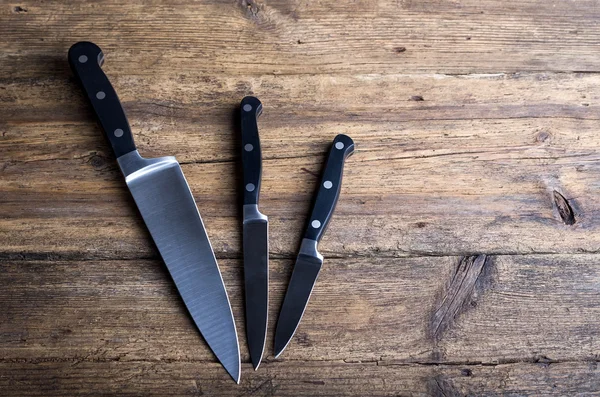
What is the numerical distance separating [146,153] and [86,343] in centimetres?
38

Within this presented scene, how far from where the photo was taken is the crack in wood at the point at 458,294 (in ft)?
3.95

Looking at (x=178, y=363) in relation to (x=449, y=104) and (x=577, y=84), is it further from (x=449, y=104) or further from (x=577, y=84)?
(x=577, y=84)

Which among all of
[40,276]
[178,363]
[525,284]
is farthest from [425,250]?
[40,276]

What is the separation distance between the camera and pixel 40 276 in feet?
3.98

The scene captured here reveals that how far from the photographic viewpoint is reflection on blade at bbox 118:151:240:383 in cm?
116

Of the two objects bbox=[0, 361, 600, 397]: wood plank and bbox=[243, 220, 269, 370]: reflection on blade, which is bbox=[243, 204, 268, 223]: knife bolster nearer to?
bbox=[243, 220, 269, 370]: reflection on blade

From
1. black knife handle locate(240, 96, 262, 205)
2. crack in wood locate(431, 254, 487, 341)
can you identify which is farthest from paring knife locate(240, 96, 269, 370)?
crack in wood locate(431, 254, 487, 341)

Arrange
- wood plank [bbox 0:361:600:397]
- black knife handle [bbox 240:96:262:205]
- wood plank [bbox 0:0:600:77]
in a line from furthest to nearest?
wood plank [bbox 0:0:600:77] < black knife handle [bbox 240:96:262:205] < wood plank [bbox 0:361:600:397]

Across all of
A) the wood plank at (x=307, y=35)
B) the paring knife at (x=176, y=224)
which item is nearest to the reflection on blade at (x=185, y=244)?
the paring knife at (x=176, y=224)

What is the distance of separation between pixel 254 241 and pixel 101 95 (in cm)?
41

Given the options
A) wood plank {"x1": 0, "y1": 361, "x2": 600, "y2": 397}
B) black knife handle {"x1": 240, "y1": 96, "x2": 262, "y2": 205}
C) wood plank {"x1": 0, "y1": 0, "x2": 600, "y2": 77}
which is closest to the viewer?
wood plank {"x1": 0, "y1": 361, "x2": 600, "y2": 397}

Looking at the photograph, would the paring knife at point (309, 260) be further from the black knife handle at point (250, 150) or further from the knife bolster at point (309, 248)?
the black knife handle at point (250, 150)

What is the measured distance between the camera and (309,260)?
1.20 metres

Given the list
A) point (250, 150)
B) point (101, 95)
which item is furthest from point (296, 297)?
point (101, 95)
